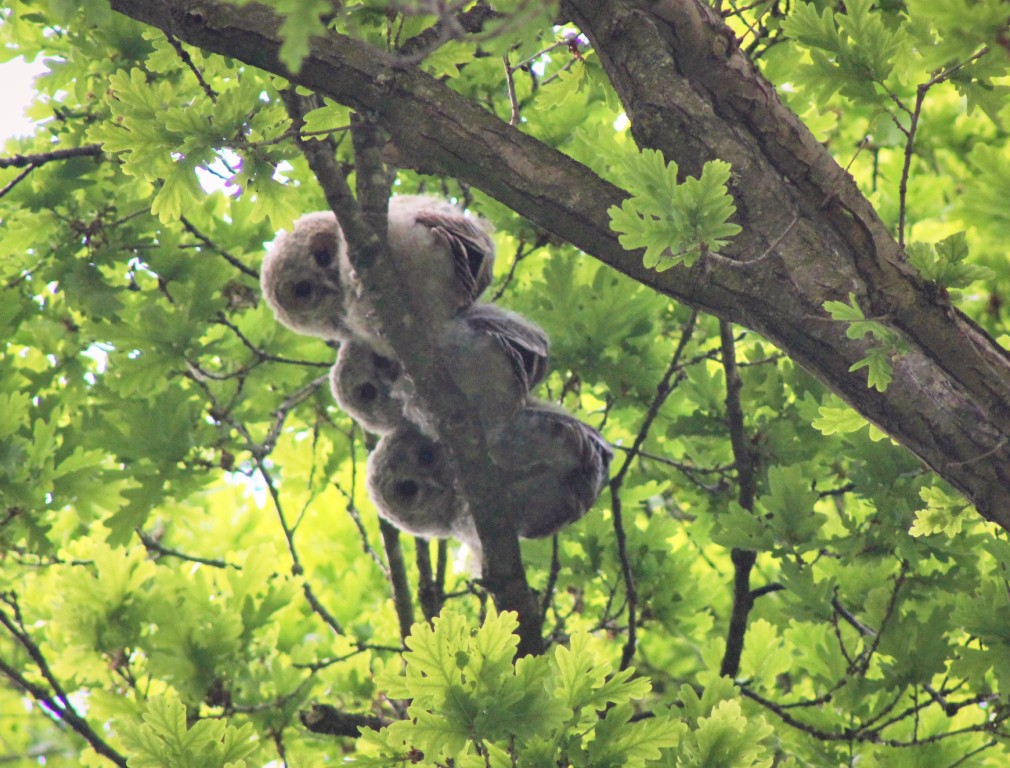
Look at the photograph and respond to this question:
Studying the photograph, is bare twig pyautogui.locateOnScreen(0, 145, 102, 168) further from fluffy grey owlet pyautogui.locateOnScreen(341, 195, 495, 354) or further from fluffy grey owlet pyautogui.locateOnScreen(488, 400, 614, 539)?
fluffy grey owlet pyautogui.locateOnScreen(488, 400, 614, 539)

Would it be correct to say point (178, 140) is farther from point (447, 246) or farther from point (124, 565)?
point (124, 565)

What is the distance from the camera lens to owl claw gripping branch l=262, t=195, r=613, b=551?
13.3 feet

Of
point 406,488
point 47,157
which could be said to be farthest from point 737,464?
point 47,157

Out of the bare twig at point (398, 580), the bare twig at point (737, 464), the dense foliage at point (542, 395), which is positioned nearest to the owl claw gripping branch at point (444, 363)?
the dense foliage at point (542, 395)

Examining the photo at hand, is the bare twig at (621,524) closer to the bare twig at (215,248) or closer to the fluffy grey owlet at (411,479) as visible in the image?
the fluffy grey owlet at (411,479)

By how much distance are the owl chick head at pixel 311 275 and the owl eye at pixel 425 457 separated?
1.82 feet

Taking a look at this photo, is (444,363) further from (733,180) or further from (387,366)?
(733,180)

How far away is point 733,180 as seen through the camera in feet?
10.0

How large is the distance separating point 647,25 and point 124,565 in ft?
11.3

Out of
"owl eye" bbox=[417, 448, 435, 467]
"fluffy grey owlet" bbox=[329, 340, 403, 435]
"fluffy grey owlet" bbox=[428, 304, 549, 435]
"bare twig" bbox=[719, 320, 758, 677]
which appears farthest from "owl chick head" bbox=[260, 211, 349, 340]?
"bare twig" bbox=[719, 320, 758, 677]

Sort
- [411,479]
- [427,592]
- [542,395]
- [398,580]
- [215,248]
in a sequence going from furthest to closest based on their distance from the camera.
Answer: [542,395] → [398,580] → [427,592] → [215,248] → [411,479]

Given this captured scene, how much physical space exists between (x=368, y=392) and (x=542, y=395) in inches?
72.0

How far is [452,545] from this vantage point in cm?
747

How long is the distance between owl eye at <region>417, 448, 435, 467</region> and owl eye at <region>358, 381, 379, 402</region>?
0.29 metres
